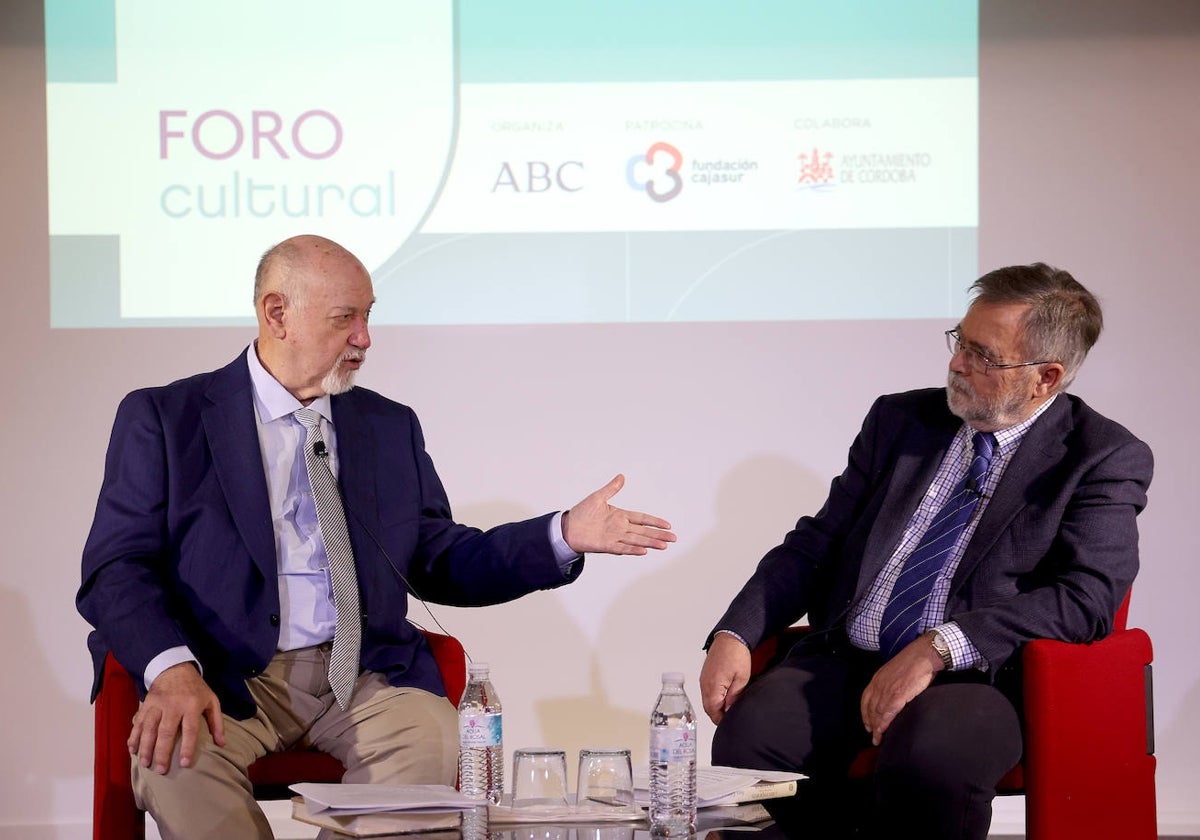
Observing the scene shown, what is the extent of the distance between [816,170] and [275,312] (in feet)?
6.14

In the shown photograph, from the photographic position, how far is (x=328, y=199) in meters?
3.94

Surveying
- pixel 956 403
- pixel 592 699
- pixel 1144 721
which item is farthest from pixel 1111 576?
pixel 592 699

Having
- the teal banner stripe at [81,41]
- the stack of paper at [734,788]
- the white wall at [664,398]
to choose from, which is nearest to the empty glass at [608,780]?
the stack of paper at [734,788]

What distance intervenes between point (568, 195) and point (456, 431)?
0.79 metres

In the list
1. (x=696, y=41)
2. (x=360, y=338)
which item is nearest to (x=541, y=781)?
(x=360, y=338)

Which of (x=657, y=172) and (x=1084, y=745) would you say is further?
(x=657, y=172)

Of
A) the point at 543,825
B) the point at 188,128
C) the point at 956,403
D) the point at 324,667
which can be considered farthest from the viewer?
the point at 188,128

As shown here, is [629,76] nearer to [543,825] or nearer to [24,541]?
[24,541]

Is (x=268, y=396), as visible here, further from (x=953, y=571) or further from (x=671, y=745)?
(x=953, y=571)

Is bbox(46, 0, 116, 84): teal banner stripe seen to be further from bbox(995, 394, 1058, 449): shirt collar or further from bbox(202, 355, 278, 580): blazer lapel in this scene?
bbox(995, 394, 1058, 449): shirt collar

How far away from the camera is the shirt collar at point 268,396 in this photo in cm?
273

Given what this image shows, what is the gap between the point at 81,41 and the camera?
13.0ft

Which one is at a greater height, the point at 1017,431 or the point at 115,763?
the point at 1017,431

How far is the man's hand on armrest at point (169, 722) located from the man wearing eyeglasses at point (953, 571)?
1055 mm
